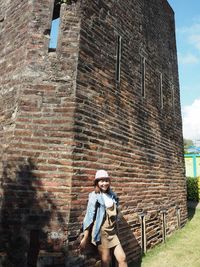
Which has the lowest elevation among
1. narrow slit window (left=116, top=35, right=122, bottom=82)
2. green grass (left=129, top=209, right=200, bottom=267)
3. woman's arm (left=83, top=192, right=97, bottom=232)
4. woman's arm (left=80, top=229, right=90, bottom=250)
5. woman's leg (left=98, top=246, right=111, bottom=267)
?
green grass (left=129, top=209, right=200, bottom=267)

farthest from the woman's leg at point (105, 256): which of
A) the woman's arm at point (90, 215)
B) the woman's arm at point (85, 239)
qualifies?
the woman's arm at point (90, 215)

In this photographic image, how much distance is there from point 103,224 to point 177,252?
3.02 m

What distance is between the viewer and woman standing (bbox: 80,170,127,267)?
3900 millimetres

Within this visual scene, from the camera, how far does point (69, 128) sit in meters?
4.37

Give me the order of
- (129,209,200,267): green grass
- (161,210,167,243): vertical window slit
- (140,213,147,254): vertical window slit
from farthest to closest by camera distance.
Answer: (161,210,167,243): vertical window slit
(140,213,147,254): vertical window slit
(129,209,200,267): green grass

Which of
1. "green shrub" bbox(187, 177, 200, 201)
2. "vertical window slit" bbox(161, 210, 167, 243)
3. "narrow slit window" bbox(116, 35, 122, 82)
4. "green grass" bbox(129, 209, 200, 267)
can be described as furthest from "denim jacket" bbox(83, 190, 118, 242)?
"green shrub" bbox(187, 177, 200, 201)

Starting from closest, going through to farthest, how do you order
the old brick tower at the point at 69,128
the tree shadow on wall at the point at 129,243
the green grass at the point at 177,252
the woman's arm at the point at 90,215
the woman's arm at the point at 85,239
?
the woman's arm at the point at 85,239, the woman's arm at the point at 90,215, the old brick tower at the point at 69,128, the tree shadow on wall at the point at 129,243, the green grass at the point at 177,252

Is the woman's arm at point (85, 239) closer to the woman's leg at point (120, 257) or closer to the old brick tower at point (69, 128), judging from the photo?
the old brick tower at point (69, 128)

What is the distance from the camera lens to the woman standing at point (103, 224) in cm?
390

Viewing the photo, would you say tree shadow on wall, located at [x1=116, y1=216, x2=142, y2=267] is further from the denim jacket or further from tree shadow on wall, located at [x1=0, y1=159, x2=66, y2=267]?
tree shadow on wall, located at [x1=0, y1=159, x2=66, y2=267]

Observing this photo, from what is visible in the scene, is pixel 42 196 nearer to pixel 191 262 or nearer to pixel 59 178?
pixel 59 178

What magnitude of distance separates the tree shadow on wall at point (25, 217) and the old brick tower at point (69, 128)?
0.01 m

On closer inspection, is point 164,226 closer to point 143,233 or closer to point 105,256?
point 143,233

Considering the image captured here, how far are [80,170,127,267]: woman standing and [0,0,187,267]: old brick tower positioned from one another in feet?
1.12
